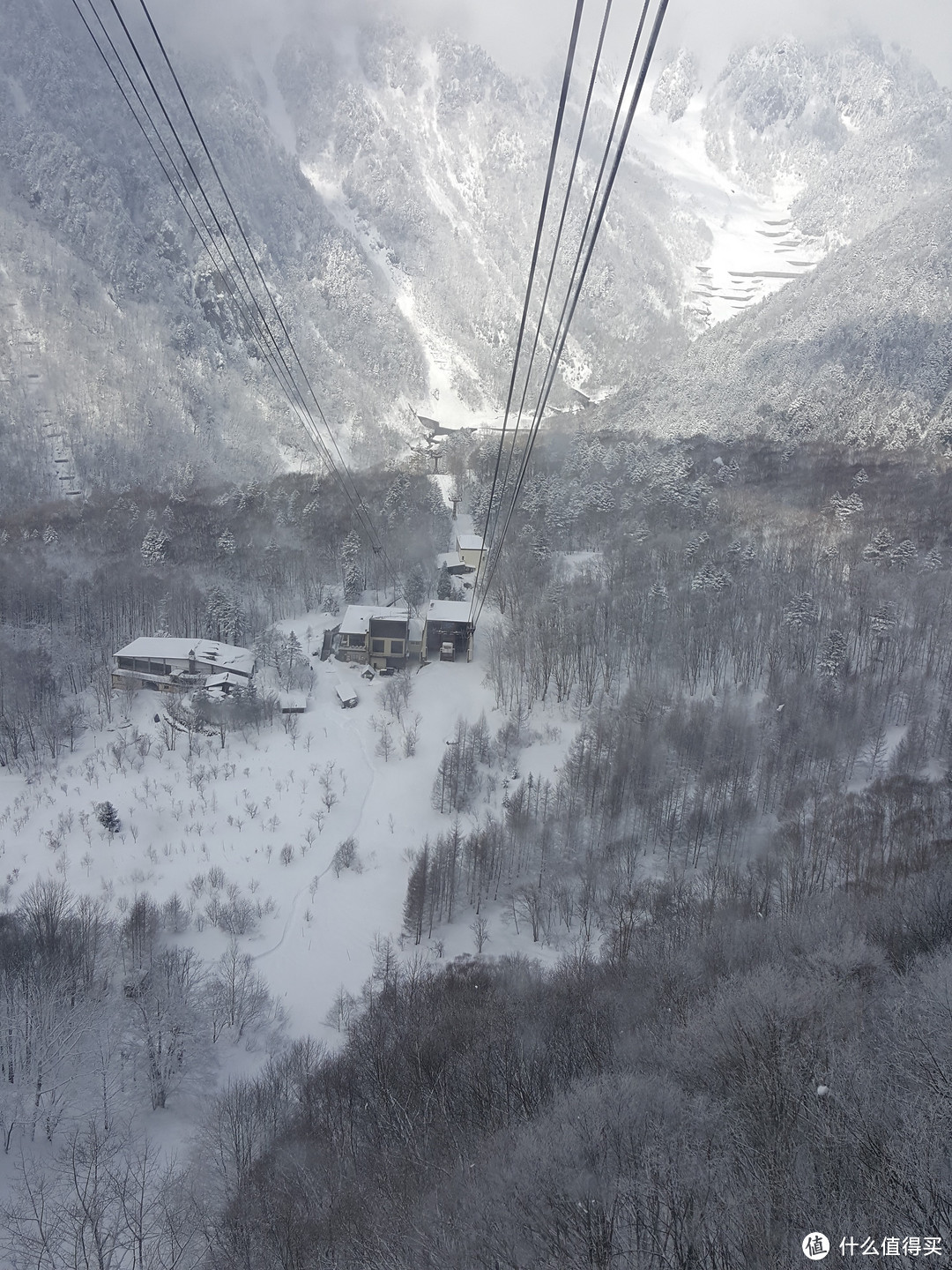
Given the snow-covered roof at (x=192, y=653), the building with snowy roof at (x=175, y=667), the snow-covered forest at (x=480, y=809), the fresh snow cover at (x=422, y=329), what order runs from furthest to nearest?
1. the fresh snow cover at (x=422, y=329)
2. the snow-covered roof at (x=192, y=653)
3. the building with snowy roof at (x=175, y=667)
4. the snow-covered forest at (x=480, y=809)

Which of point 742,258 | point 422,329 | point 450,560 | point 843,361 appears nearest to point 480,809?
point 450,560

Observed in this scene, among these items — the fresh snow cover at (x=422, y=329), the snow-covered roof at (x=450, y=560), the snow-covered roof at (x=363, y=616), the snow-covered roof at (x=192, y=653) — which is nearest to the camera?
the snow-covered roof at (x=192, y=653)

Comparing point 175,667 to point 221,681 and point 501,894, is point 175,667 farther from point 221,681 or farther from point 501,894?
point 501,894

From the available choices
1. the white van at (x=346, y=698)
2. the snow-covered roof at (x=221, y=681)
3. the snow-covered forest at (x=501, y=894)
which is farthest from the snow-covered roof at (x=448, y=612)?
the snow-covered roof at (x=221, y=681)

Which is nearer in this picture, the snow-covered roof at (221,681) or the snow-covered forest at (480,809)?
the snow-covered forest at (480,809)

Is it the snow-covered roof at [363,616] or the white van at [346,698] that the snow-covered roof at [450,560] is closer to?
the snow-covered roof at [363,616]

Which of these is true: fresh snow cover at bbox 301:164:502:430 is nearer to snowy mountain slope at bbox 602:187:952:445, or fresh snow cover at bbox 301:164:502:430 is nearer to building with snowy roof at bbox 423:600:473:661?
snowy mountain slope at bbox 602:187:952:445

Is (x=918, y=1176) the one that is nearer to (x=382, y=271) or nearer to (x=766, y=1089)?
(x=766, y=1089)

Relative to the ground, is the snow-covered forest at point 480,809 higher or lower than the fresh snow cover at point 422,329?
lower
